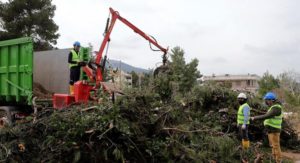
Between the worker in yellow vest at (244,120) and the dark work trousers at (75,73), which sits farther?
the dark work trousers at (75,73)

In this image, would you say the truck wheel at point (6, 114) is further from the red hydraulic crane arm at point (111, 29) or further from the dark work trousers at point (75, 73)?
the red hydraulic crane arm at point (111, 29)

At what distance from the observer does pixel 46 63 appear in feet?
32.0

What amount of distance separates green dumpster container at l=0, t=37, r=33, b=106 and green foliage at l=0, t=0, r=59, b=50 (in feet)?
43.9

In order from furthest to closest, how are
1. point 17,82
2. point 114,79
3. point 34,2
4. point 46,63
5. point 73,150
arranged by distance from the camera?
point 34,2 < point 46,63 < point 17,82 < point 114,79 < point 73,150

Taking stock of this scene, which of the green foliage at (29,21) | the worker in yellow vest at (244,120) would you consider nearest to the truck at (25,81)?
the worker in yellow vest at (244,120)

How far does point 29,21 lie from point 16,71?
1533 centimetres

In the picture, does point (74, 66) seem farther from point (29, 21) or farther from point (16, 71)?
point (29, 21)

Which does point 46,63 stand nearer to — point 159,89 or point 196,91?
point 159,89

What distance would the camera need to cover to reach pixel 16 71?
8453 millimetres

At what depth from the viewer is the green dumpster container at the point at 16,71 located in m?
8.17

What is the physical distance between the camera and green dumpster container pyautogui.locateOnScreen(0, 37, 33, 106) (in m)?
8.17

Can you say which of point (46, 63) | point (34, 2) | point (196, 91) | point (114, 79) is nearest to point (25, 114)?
point (46, 63)

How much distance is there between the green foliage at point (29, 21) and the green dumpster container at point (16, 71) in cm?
1339

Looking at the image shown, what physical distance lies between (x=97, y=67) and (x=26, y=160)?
122 inches
